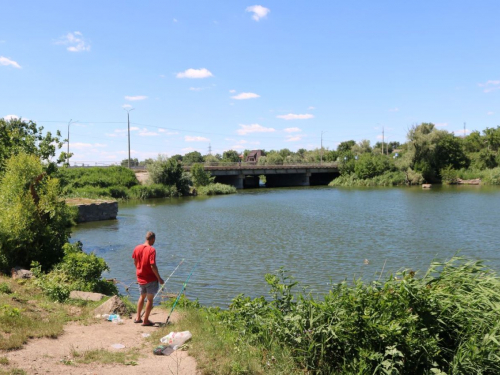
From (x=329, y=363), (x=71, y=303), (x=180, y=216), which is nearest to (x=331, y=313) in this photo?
(x=329, y=363)

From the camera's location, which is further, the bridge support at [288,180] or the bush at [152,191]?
the bridge support at [288,180]

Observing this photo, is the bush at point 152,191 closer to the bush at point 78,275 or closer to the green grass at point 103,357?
the bush at point 78,275

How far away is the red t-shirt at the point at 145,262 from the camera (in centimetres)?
859

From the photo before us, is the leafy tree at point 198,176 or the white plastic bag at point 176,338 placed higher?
the leafy tree at point 198,176

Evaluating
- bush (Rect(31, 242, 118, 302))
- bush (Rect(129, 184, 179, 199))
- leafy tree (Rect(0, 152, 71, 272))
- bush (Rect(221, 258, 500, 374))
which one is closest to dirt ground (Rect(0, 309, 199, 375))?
bush (Rect(221, 258, 500, 374))

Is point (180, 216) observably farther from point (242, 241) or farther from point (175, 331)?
point (175, 331)

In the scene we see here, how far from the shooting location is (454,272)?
8227mm

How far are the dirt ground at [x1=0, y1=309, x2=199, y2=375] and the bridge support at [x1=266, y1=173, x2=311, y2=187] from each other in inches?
3150

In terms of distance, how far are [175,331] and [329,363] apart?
2973 millimetres

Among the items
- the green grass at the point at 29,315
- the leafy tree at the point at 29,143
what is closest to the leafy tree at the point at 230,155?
the leafy tree at the point at 29,143

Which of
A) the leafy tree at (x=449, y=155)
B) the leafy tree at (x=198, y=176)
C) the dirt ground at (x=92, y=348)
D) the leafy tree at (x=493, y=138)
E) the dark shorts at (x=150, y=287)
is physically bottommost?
the dirt ground at (x=92, y=348)

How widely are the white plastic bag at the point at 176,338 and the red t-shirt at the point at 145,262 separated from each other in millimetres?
1506

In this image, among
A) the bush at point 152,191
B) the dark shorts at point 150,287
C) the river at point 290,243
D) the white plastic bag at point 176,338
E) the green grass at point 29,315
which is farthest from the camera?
the bush at point 152,191

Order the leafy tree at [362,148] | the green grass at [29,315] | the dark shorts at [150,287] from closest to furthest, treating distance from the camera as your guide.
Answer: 1. the green grass at [29,315]
2. the dark shorts at [150,287]
3. the leafy tree at [362,148]
